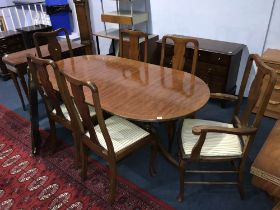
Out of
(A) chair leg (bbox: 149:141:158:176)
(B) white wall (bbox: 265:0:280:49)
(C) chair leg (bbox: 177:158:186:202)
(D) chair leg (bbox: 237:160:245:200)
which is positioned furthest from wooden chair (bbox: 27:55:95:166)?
(B) white wall (bbox: 265:0:280:49)

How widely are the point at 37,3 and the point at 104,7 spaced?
1639mm

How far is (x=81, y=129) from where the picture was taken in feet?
5.85

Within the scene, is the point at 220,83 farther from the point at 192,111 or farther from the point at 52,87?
the point at 52,87

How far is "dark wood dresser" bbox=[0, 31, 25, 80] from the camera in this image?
383 cm

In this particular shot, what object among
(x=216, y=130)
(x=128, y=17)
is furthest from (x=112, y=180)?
(x=128, y=17)

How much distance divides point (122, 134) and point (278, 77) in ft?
5.59

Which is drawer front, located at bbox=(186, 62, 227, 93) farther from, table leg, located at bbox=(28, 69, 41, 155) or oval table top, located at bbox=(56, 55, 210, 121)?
table leg, located at bbox=(28, 69, 41, 155)

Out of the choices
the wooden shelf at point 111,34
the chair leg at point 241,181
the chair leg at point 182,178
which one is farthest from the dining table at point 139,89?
the wooden shelf at point 111,34

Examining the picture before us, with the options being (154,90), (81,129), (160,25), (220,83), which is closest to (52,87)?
(81,129)

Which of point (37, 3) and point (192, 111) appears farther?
point (37, 3)

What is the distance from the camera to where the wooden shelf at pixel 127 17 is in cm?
314

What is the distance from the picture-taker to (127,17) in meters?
3.13

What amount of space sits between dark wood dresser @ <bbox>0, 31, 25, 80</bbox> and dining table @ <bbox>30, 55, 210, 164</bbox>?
6.68 feet

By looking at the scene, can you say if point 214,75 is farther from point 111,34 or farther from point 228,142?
point 111,34
